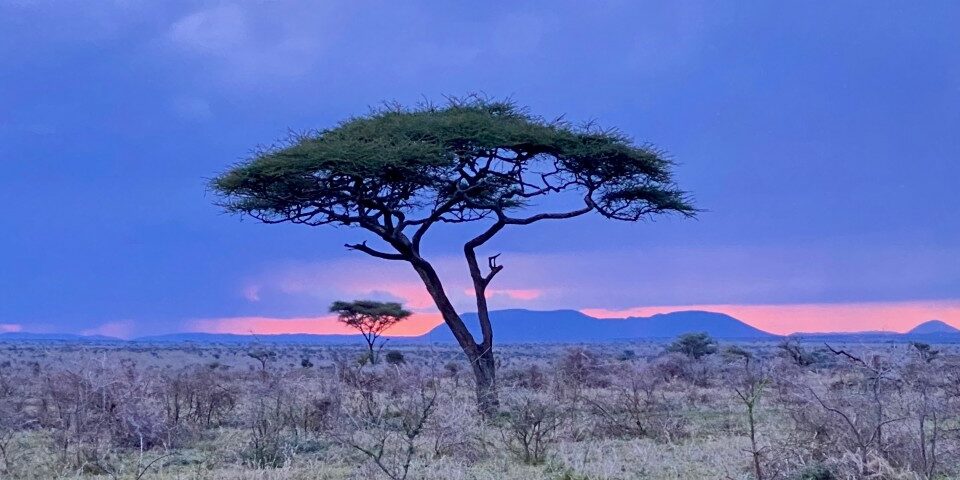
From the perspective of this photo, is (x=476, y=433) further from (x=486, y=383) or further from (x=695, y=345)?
(x=695, y=345)

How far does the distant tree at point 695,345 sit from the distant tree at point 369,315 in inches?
563

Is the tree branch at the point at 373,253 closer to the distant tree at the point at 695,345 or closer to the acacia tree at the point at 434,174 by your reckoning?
the acacia tree at the point at 434,174

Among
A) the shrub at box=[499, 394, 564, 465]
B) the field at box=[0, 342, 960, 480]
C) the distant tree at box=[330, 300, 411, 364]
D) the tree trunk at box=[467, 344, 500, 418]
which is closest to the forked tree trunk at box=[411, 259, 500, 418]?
the tree trunk at box=[467, 344, 500, 418]

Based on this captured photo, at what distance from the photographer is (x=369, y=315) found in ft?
149

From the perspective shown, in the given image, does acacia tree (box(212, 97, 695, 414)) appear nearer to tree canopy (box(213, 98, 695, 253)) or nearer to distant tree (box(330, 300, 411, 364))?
tree canopy (box(213, 98, 695, 253))

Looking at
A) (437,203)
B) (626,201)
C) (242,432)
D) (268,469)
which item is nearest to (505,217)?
(437,203)

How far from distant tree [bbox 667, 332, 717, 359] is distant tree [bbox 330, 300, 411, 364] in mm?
14308

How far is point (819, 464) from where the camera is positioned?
8.22 meters

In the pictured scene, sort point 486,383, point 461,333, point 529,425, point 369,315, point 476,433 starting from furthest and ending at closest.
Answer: point 369,315
point 461,333
point 486,383
point 476,433
point 529,425

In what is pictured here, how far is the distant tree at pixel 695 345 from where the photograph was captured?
46.7m

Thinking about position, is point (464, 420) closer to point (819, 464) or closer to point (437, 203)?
point (819, 464)

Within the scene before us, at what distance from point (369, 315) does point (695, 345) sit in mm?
16960

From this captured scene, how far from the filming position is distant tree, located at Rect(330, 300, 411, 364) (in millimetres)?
45125

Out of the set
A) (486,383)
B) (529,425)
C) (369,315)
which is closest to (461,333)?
(486,383)
